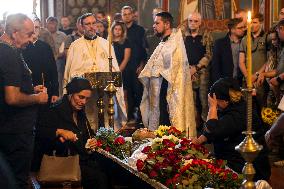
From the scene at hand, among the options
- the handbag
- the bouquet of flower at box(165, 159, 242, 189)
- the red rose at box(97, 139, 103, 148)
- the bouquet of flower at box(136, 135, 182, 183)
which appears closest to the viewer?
the bouquet of flower at box(165, 159, 242, 189)

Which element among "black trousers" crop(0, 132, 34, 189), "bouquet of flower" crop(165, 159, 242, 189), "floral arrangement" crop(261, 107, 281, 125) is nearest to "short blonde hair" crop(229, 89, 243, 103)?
"bouquet of flower" crop(165, 159, 242, 189)

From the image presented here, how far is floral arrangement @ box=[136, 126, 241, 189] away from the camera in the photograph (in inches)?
177

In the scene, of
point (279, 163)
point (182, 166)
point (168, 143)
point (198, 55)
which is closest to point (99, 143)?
point (168, 143)

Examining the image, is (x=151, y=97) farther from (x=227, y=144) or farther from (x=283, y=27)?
(x=227, y=144)

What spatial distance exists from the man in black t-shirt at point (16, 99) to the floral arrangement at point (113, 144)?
0.80m

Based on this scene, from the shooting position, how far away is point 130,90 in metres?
11.4

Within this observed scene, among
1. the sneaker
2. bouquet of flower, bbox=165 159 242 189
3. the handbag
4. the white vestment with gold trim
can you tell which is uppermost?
the white vestment with gold trim

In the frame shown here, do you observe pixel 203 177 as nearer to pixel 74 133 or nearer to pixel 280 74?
pixel 74 133

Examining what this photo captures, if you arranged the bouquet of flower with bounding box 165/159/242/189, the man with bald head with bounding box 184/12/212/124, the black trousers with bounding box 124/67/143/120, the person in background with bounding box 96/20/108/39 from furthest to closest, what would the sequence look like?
the person in background with bounding box 96/20/108/39 → the black trousers with bounding box 124/67/143/120 → the man with bald head with bounding box 184/12/212/124 → the bouquet of flower with bounding box 165/159/242/189

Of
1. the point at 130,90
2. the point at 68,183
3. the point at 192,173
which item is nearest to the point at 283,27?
the point at 130,90

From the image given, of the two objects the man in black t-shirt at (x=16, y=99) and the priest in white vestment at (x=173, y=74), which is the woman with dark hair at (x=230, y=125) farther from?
the priest in white vestment at (x=173, y=74)

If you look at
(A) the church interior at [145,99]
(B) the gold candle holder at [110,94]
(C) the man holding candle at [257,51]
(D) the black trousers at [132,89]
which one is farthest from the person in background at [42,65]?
(C) the man holding candle at [257,51]

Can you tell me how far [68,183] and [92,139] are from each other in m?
0.62

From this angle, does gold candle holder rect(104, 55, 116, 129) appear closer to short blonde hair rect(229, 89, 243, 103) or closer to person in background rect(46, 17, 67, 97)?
short blonde hair rect(229, 89, 243, 103)
